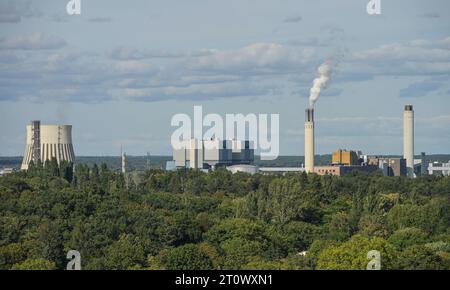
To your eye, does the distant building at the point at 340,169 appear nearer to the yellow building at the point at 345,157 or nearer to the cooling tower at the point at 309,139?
the yellow building at the point at 345,157

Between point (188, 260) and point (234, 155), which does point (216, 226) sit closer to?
point (188, 260)

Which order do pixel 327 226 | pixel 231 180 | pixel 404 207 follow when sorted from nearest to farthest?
pixel 327 226 → pixel 404 207 → pixel 231 180

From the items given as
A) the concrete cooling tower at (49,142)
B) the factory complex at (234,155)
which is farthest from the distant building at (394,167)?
the concrete cooling tower at (49,142)

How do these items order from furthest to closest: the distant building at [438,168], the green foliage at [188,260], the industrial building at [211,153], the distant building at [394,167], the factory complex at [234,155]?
the distant building at [438,168] < the distant building at [394,167] < the industrial building at [211,153] < the factory complex at [234,155] < the green foliage at [188,260]

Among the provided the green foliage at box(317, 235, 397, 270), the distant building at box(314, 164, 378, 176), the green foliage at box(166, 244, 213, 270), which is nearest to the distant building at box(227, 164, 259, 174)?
the distant building at box(314, 164, 378, 176)

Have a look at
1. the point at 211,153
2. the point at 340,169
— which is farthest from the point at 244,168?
the point at 340,169

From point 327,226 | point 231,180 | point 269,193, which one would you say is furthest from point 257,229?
point 231,180
